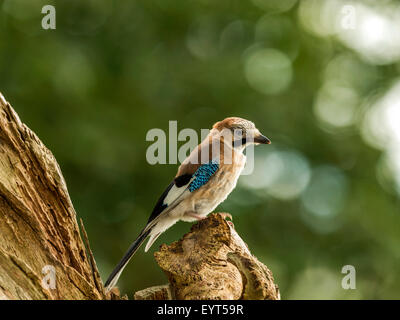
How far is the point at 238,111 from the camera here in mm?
11086

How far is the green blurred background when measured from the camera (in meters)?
10.4

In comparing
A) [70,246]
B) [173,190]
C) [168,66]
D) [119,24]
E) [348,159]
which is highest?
[119,24]

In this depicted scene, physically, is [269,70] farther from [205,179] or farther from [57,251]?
[57,251]

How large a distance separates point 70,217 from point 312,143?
7853 millimetres

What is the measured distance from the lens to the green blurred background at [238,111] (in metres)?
10.4

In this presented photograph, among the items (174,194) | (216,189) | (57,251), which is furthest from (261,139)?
(57,251)

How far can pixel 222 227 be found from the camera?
467 centimetres

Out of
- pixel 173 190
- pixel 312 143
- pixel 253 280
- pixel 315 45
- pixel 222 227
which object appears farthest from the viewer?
pixel 315 45

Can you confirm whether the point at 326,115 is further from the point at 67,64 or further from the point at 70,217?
the point at 70,217

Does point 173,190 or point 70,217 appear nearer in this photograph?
point 70,217

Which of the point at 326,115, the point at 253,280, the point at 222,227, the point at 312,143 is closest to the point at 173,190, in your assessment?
the point at 222,227

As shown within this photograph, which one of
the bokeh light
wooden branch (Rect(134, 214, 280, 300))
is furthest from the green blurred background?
wooden branch (Rect(134, 214, 280, 300))

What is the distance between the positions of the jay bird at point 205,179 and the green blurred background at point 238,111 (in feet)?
11.7

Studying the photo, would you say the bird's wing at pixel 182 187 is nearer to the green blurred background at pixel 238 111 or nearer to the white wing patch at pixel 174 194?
the white wing patch at pixel 174 194
